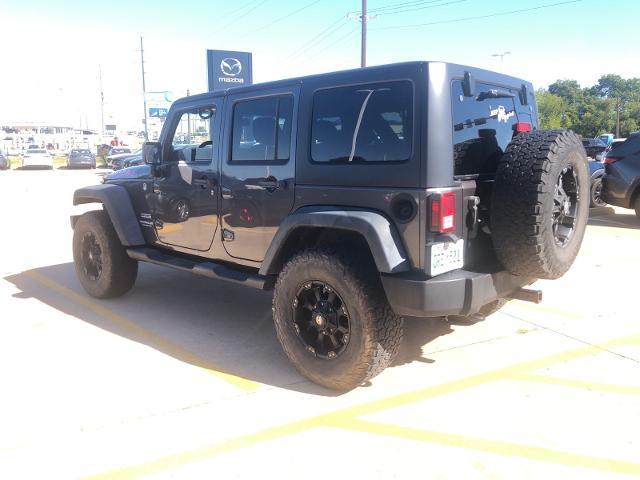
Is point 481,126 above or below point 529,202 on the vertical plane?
above

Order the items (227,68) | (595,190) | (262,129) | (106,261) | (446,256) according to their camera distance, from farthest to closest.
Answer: (227,68)
(595,190)
(106,261)
(262,129)
(446,256)

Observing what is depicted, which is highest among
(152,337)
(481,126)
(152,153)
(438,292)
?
(481,126)

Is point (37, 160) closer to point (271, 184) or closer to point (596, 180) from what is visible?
point (596, 180)

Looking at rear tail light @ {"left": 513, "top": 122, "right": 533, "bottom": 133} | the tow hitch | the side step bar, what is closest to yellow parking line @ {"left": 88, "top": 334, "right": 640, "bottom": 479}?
the tow hitch

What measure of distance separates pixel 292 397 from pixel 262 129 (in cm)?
198

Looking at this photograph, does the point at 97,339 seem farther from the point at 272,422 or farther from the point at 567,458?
the point at 567,458

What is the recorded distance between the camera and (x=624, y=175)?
9.84m

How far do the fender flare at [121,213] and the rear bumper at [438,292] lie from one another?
3.00m

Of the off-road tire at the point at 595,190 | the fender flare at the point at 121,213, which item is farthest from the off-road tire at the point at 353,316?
the off-road tire at the point at 595,190

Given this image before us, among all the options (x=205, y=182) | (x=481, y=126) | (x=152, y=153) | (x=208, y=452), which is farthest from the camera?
(x=152, y=153)

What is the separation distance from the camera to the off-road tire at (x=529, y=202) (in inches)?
122

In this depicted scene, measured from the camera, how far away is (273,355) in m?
4.17

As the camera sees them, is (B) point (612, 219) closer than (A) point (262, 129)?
No

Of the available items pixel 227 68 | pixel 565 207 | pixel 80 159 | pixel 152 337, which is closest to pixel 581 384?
pixel 565 207
